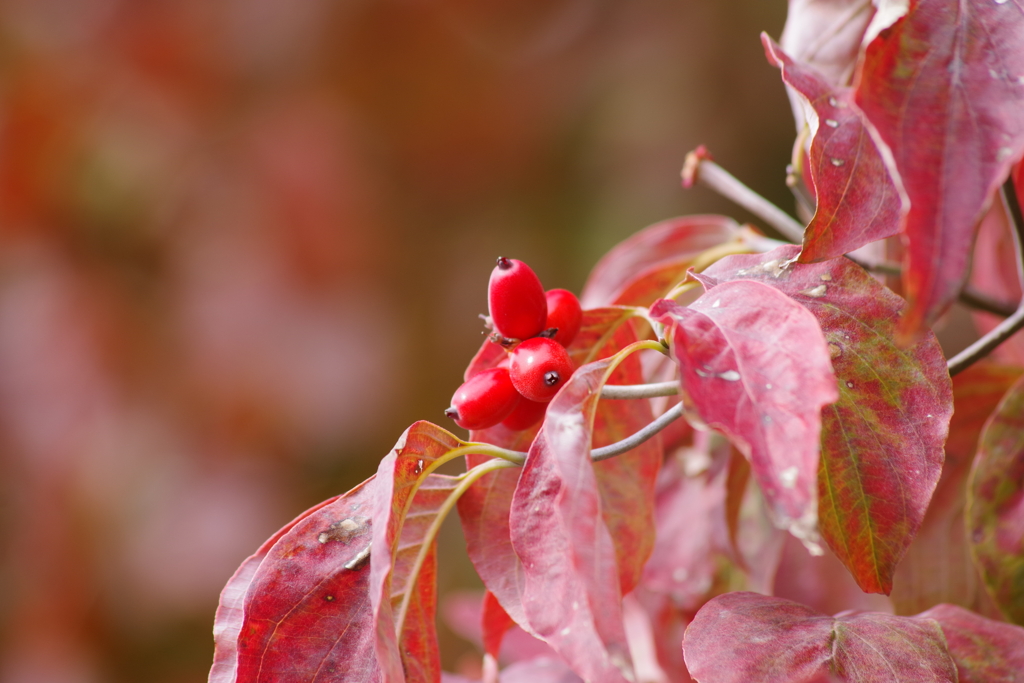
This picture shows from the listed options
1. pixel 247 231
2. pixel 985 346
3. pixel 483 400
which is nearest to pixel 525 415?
pixel 483 400

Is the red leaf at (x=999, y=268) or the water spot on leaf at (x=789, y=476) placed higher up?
the water spot on leaf at (x=789, y=476)

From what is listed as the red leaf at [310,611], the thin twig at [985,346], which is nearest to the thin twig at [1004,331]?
the thin twig at [985,346]

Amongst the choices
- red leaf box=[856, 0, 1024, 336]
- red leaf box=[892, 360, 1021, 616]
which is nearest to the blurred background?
red leaf box=[892, 360, 1021, 616]

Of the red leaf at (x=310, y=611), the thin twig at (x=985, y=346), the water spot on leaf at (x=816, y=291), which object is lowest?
the red leaf at (x=310, y=611)

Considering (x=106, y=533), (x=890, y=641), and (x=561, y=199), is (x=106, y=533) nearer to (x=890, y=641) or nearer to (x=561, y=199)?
(x=561, y=199)

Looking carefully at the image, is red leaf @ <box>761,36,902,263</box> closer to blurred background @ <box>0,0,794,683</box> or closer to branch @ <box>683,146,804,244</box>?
branch @ <box>683,146,804,244</box>

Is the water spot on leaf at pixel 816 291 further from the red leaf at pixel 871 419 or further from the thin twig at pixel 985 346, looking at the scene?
the thin twig at pixel 985 346

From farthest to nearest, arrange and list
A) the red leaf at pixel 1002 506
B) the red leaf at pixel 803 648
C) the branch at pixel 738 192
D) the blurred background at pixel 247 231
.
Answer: the blurred background at pixel 247 231
the branch at pixel 738 192
the red leaf at pixel 1002 506
the red leaf at pixel 803 648
